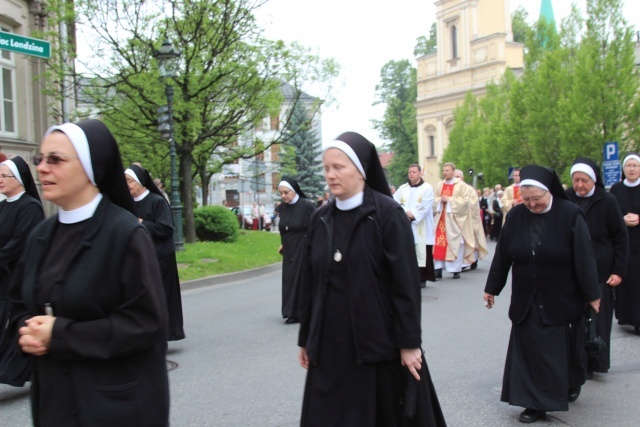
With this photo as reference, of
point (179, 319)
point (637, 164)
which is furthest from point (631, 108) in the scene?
point (179, 319)

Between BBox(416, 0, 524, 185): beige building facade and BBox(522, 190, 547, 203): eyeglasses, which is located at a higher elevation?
BBox(416, 0, 524, 185): beige building facade

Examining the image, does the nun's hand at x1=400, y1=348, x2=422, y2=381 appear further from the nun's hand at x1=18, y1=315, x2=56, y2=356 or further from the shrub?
the shrub

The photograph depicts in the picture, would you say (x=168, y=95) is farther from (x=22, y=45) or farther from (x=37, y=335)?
(x=37, y=335)

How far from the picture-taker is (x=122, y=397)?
2725 millimetres

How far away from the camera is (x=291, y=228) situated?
33.0ft

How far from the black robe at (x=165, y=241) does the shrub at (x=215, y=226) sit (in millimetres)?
15265

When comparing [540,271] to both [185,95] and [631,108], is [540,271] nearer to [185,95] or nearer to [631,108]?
Answer: [185,95]

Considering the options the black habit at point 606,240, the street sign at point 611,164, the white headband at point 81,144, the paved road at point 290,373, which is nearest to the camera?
the white headband at point 81,144

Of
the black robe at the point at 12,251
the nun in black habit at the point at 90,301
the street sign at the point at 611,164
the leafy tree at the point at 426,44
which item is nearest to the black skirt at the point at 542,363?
the nun in black habit at the point at 90,301

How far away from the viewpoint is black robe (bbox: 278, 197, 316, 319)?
9.74 m

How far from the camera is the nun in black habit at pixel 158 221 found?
7.50 metres

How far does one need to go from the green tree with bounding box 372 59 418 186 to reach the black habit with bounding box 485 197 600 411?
67.1m

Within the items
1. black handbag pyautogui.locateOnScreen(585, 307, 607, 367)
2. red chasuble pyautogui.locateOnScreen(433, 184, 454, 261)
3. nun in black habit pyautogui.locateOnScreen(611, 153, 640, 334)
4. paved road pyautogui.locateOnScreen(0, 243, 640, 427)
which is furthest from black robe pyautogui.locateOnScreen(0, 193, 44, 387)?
red chasuble pyautogui.locateOnScreen(433, 184, 454, 261)

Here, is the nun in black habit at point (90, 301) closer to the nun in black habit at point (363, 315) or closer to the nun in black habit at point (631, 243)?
the nun in black habit at point (363, 315)
